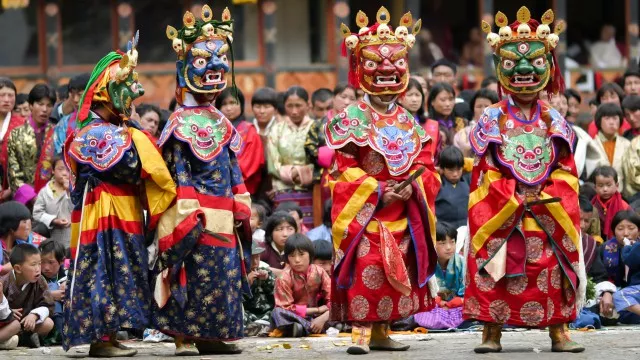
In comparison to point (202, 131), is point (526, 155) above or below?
below

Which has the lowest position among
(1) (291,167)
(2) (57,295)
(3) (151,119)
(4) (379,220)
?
(2) (57,295)

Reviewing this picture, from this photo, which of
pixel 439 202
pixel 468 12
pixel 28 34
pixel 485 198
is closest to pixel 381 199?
pixel 485 198

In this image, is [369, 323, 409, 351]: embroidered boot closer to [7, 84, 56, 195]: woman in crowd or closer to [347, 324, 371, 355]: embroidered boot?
[347, 324, 371, 355]: embroidered boot

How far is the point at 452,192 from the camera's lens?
13.5m

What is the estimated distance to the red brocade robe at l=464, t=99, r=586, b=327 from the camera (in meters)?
10.5

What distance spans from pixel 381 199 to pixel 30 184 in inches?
169

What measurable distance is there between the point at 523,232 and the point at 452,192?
300 cm

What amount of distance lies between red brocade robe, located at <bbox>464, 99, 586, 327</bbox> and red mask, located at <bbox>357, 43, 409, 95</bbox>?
0.71m

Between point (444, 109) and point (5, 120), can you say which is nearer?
point (5, 120)

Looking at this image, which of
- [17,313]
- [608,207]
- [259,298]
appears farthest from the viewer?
[608,207]

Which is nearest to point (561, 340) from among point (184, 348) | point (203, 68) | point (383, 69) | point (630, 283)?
point (383, 69)

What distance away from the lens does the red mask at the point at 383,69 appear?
430 inches

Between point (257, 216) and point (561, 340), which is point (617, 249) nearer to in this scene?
point (561, 340)

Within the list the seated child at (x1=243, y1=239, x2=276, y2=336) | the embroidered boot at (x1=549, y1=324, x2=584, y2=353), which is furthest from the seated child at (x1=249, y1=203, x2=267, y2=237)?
the embroidered boot at (x1=549, y1=324, x2=584, y2=353)
